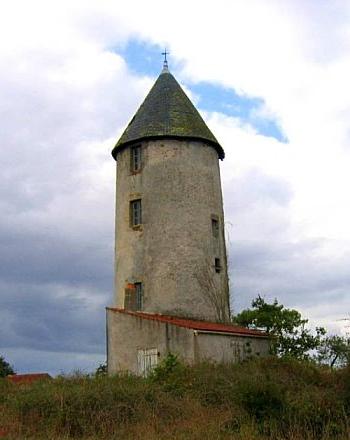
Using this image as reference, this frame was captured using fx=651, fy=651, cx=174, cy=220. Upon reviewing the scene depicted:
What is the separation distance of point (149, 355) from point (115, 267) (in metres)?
6.51

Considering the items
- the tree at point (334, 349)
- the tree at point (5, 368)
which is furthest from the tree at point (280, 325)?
the tree at point (5, 368)

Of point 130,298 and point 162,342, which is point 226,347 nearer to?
point 162,342

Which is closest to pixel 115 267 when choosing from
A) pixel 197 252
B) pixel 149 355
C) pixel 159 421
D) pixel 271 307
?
pixel 197 252

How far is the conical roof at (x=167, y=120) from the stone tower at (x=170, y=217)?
47 millimetres

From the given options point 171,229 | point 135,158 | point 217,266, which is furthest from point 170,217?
point 135,158

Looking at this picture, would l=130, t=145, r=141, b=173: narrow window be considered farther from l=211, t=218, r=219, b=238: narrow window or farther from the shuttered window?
the shuttered window

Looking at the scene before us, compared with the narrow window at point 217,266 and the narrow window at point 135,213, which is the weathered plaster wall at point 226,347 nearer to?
the narrow window at point 217,266

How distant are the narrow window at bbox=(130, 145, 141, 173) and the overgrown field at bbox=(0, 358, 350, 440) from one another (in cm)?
1209

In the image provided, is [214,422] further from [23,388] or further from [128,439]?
[23,388]

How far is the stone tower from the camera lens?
27906 millimetres

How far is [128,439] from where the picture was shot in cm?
1397

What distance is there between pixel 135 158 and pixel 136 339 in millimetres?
9109

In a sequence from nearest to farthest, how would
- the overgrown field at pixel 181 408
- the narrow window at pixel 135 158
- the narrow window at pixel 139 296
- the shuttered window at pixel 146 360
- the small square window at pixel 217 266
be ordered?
the overgrown field at pixel 181 408
the shuttered window at pixel 146 360
the narrow window at pixel 139 296
the small square window at pixel 217 266
the narrow window at pixel 135 158

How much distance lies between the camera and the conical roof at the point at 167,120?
2948 centimetres
